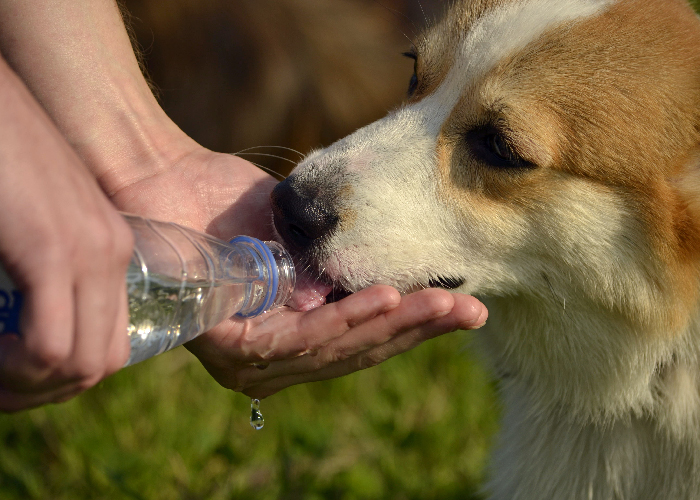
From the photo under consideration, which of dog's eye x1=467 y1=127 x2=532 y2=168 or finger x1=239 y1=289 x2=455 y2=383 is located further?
dog's eye x1=467 y1=127 x2=532 y2=168

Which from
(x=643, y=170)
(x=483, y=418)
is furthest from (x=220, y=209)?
(x=483, y=418)

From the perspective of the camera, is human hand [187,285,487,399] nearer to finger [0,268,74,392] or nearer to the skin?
the skin

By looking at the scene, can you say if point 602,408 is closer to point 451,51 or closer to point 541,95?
point 541,95

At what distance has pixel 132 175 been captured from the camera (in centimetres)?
208

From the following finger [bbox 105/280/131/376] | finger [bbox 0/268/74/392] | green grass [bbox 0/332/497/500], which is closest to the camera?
finger [bbox 0/268/74/392]

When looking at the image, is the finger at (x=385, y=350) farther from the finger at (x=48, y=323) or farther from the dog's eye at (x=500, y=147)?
the finger at (x=48, y=323)

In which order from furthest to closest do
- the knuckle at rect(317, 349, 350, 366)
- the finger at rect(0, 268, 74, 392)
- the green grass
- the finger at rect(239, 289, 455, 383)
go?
the green grass → the knuckle at rect(317, 349, 350, 366) → the finger at rect(239, 289, 455, 383) → the finger at rect(0, 268, 74, 392)

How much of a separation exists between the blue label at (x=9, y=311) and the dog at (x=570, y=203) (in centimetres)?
87

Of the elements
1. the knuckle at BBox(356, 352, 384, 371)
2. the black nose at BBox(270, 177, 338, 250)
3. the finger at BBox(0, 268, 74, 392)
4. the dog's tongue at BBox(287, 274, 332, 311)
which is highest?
the finger at BBox(0, 268, 74, 392)

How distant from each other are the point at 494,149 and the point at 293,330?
0.77 meters

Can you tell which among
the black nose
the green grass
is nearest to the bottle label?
the black nose

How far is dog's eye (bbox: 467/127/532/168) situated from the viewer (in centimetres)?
193

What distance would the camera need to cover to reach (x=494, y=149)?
6.50 ft

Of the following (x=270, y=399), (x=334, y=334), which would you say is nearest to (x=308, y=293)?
(x=334, y=334)
